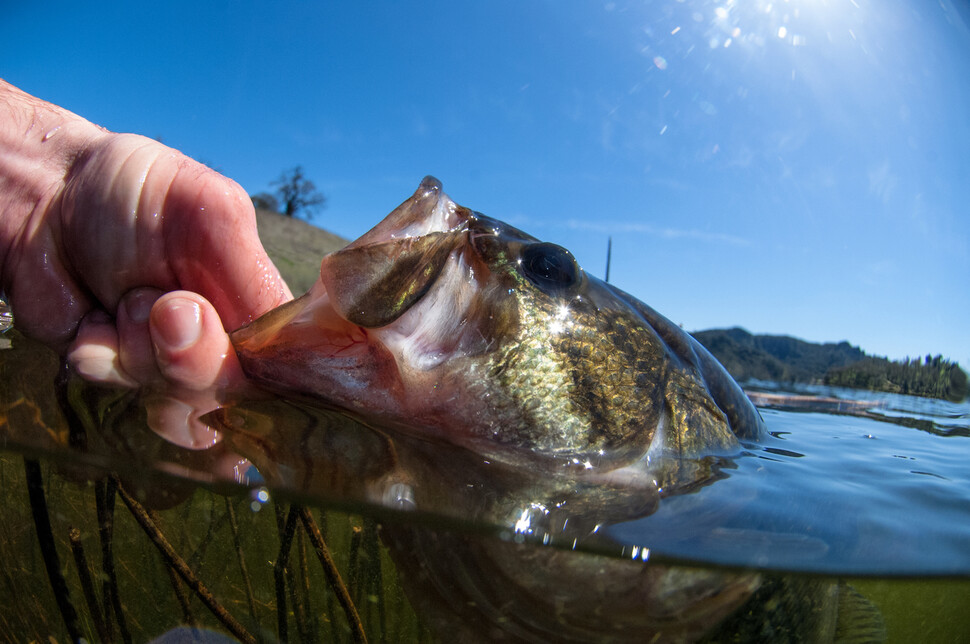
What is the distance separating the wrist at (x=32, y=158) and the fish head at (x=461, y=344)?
1.20 m

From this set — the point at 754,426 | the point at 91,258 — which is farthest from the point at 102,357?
the point at 754,426

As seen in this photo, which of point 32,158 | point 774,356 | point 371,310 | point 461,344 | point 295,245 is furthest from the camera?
point 295,245

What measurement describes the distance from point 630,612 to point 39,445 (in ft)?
4.90

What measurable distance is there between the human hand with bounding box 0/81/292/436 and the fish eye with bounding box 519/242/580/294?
97cm

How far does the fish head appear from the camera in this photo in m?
1.25

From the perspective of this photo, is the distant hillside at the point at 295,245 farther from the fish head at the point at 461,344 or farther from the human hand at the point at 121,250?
the fish head at the point at 461,344

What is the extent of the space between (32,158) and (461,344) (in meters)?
1.92

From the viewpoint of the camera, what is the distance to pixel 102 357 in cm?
181

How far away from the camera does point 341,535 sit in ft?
4.55

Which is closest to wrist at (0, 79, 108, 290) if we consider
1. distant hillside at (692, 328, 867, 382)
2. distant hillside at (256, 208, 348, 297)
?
distant hillside at (256, 208, 348, 297)

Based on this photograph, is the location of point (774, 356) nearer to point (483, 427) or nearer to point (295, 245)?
point (295, 245)

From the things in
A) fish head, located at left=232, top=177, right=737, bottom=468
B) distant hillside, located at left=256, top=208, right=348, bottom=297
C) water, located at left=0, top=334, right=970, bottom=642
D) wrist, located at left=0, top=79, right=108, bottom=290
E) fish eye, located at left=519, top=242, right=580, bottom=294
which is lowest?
water, located at left=0, top=334, right=970, bottom=642

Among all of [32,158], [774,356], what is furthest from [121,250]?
[774,356]

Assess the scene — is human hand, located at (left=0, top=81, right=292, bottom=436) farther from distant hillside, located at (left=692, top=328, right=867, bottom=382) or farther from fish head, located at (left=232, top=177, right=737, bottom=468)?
distant hillside, located at (left=692, top=328, right=867, bottom=382)
